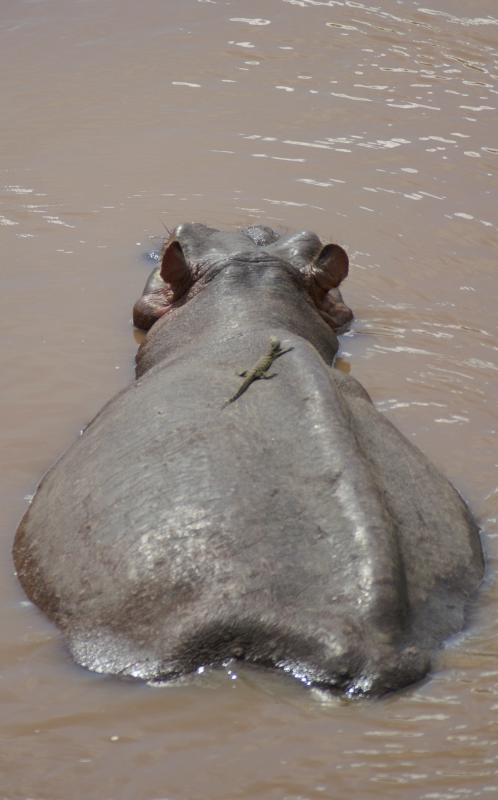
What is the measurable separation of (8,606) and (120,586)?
687mm

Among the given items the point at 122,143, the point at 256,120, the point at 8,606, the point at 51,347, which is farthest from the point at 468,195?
the point at 8,606

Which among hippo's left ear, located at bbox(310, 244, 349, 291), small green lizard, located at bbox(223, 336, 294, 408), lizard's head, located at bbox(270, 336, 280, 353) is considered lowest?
hippo's left ear, located at bbox(310, 244, 349, 291)

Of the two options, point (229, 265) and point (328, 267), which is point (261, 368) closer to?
point (229, 265)

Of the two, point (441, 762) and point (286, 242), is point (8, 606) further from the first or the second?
point (286, 242)

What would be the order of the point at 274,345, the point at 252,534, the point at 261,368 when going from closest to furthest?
1. the point at 252,534
2. the point at 261,368
3. the point at 274,345

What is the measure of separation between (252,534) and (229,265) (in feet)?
9.08

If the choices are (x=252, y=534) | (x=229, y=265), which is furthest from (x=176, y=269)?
(x=252, y=534)

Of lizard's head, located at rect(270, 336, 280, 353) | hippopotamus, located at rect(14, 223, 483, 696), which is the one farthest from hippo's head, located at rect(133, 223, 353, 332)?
lizard's head, located at rect(270, 336, 280, 353)

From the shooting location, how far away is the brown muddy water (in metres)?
4.07

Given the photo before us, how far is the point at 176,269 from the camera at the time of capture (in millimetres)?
7031

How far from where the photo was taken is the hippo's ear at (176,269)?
6992 mm

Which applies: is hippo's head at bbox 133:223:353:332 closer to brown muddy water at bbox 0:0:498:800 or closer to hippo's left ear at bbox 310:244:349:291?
hippo's left ear at bbox 310:244:349:291

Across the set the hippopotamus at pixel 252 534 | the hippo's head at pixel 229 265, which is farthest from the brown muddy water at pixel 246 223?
the hippo's head at pixel 229 265

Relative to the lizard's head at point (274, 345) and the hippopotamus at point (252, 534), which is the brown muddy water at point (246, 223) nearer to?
the hippopotamus at point (252, 534)
